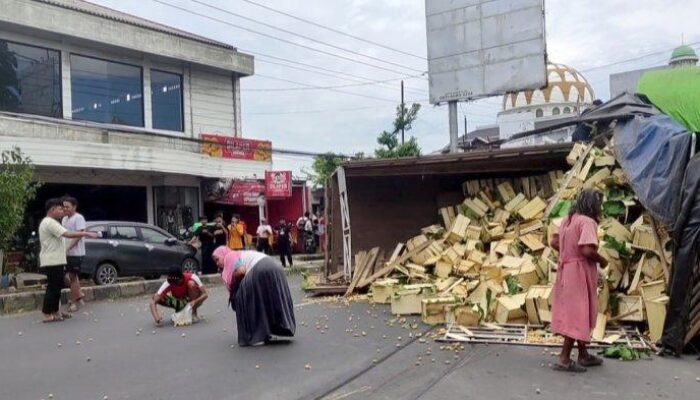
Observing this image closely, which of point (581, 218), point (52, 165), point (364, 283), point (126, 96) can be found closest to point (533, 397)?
point (581, 218)

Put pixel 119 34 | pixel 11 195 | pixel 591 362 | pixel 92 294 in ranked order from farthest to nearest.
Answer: pixel 119 34
pixel 11 195
pixel 92 294
pixel 591 362

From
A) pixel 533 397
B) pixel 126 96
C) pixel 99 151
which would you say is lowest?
pixel 533 397

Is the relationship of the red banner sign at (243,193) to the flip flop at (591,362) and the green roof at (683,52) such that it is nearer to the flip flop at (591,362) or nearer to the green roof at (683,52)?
the flip flop at (591,362)

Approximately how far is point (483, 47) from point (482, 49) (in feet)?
0.19

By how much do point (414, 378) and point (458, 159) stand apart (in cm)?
560

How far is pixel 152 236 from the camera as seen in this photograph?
15.4 m

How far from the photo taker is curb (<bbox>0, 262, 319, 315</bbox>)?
10984 mm

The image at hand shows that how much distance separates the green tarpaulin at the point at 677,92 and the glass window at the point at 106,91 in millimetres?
15518

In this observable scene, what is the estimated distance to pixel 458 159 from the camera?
35.2ft

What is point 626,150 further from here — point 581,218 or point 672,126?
point 581,218

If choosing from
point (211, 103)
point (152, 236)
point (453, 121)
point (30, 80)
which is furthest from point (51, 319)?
point (211, 103)

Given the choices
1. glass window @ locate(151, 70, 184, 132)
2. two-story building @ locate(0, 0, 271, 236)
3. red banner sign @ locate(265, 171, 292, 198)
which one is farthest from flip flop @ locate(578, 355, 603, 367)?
glass window @ locate(151, 70, 184, 132)

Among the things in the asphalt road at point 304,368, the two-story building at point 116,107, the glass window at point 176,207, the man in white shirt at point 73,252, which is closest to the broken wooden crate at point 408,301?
the asphalt road at point 304,368

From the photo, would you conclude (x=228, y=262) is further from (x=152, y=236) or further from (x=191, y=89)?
(x=191, y=89)
